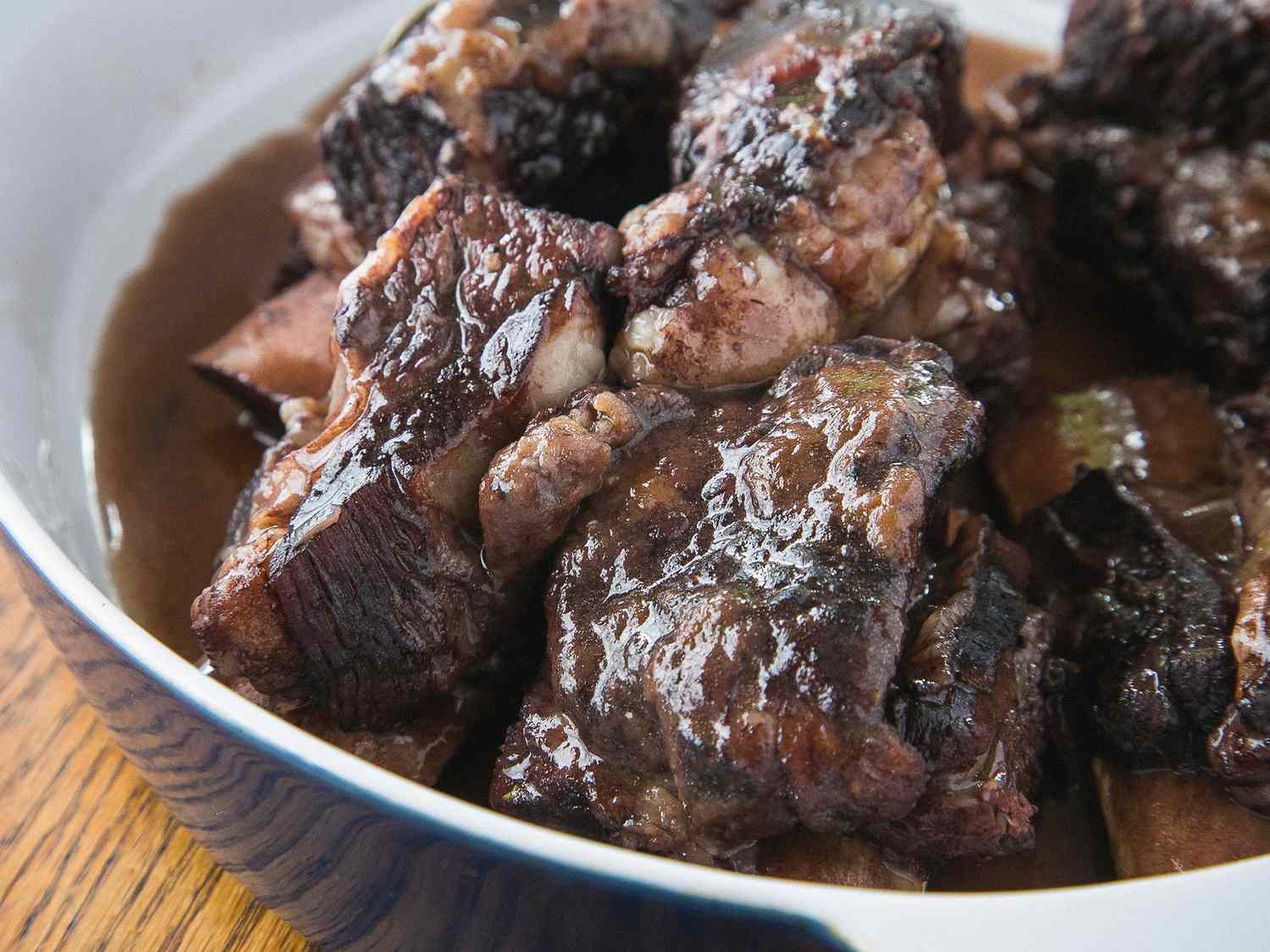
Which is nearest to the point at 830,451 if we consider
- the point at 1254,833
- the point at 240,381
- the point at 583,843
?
the point at 583,843

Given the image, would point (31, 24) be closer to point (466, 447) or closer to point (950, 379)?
point (466, 447)

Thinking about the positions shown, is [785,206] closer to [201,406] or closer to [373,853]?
[373,853]

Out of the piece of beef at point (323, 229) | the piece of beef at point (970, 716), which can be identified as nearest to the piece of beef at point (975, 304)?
the piece of beef at point (970, 716)

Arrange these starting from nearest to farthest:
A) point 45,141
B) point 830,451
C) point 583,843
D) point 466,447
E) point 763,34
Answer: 1. point 583,843
2. point 830,451
3. point 466,447
4. point 763,34
5. point 45,141

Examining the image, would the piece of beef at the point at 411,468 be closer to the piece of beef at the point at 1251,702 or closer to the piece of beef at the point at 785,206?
the piece of beef at the point at 785,206

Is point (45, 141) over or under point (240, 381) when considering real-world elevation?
over

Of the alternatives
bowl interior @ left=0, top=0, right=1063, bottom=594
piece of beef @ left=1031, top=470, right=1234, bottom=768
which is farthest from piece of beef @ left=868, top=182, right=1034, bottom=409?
bowl interior @ left=0, top=0, right=1063, bottom=594

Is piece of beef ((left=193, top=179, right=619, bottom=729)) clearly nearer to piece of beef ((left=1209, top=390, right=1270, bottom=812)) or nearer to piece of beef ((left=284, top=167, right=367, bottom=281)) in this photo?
piece of beef ((left=284, top=167, right=367, bottom=281))

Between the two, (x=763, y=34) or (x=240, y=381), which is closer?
(x=763, y=34)

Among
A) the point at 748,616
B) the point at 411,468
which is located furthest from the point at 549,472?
the point at 748,616

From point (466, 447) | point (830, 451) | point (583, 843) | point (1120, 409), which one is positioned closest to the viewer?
point (583, 843)
